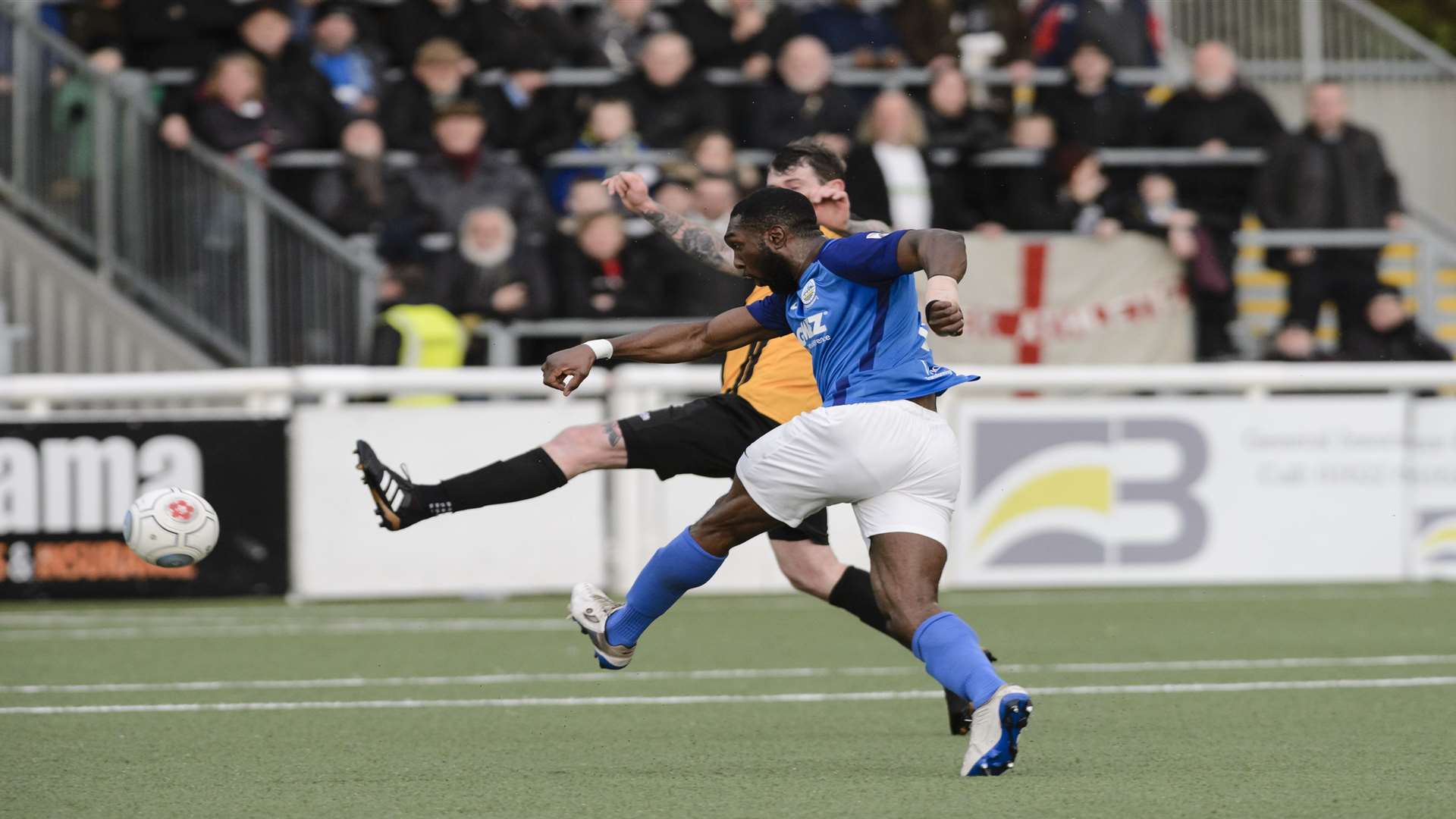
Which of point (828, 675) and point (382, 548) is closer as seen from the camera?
point (828, 675)

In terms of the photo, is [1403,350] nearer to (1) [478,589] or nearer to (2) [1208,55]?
(2) [1208,55]

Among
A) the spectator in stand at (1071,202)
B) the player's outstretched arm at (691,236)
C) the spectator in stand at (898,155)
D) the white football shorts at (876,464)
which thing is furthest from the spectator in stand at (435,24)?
the white football shorts at (876,464)

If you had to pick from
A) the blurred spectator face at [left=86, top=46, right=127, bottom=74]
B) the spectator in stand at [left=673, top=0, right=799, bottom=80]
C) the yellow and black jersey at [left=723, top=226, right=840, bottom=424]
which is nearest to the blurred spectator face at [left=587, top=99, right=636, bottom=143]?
the spectator in stand at [left=673, top=0, right=799, bottom=80]

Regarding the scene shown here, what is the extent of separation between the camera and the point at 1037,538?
42.7 feet

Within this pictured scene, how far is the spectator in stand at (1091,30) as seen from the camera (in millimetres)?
16266

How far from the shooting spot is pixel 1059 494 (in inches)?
510

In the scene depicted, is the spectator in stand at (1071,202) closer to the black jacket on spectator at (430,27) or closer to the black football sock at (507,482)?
the black jacket on spectator at (430,27)

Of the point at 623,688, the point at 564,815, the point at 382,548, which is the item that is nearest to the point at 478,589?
the point at 382,548

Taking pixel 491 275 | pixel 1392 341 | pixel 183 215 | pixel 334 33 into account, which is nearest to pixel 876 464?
pixel 491 275

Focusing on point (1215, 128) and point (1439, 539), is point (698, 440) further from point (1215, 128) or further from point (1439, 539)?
point (1215, 128)

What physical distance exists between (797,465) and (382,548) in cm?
650

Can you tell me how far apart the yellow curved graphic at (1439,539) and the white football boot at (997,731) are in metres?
8.09

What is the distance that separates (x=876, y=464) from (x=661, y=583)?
3.17ft

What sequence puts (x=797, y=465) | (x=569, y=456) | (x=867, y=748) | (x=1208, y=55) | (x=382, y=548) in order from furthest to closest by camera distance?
(x=1208, y=55), (x=382, y=548), (x=569, y=456), (x=867, y=748), (x=797, y=465)
